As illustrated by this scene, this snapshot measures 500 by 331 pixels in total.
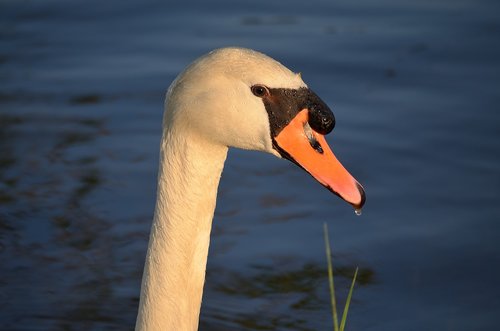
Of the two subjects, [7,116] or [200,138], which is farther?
[7,116]

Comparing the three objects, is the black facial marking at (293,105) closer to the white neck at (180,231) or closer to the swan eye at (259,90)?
the swan eye at (259,90)

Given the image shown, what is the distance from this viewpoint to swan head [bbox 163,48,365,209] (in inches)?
169

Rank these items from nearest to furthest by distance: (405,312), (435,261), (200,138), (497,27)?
(200,138)
(405,312)
(435,261)
(497,27)

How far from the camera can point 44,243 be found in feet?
24.2

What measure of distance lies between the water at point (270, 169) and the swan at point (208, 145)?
182 centimetres

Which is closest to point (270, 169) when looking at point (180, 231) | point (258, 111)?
point (180, 231)

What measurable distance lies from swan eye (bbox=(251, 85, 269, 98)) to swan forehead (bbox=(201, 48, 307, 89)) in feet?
0.06

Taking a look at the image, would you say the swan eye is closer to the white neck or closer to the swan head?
the swan head

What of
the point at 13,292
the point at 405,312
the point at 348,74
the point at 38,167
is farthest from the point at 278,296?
the point at 348,74

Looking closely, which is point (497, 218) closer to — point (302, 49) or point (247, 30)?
point (302, 49)

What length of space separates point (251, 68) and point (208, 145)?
0.39 meters

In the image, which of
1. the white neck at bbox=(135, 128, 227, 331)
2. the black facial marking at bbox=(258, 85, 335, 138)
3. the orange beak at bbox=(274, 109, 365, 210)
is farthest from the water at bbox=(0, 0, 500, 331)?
the black facial marking at bbox=(258, 85, 335, 138)

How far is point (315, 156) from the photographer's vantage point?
14.5 feet

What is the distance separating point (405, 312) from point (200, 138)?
2678 mm
